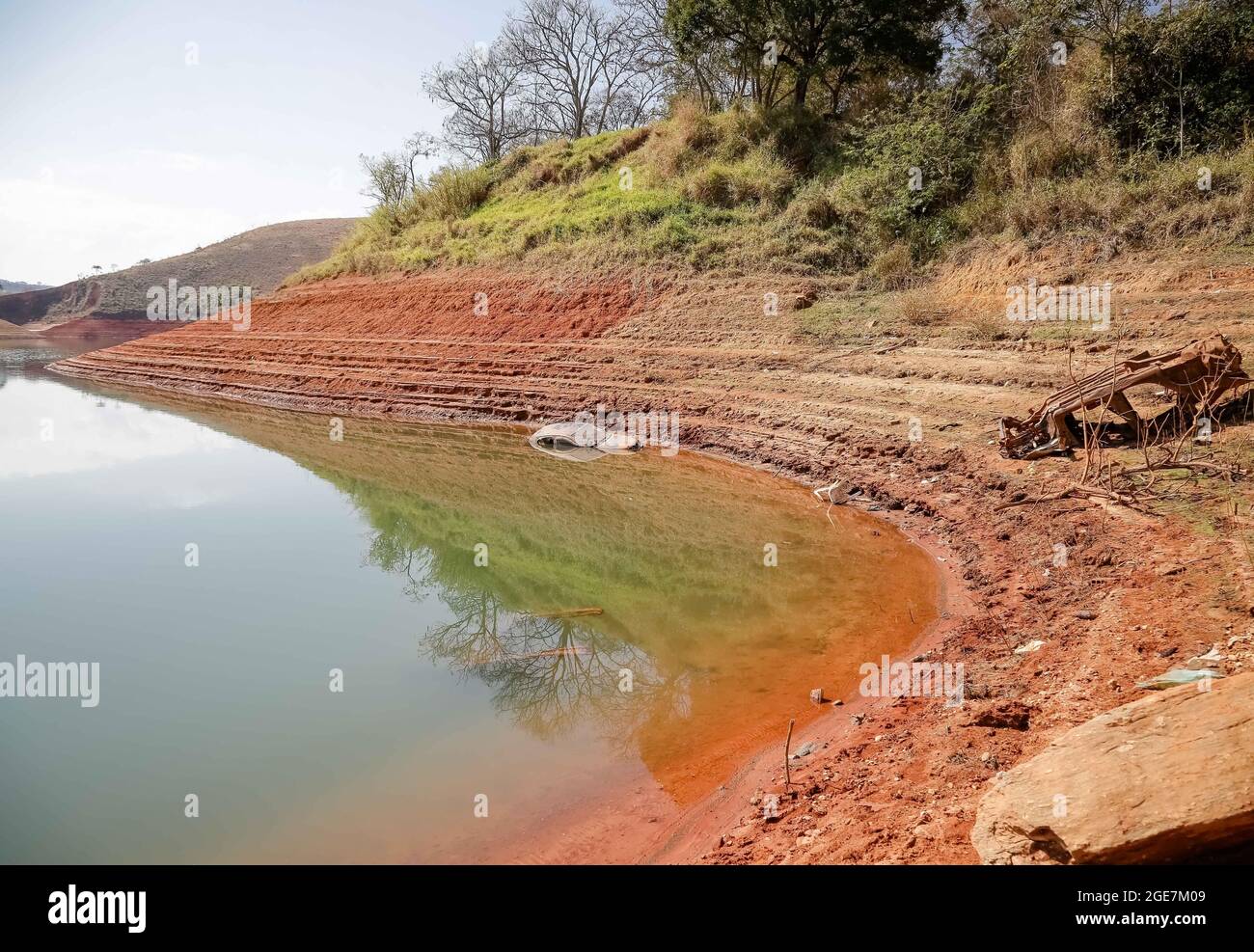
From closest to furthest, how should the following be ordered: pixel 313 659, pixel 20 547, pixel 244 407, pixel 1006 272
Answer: pixel 313 659, pixel 20 547, pixel 1006 272, pixel 244 407

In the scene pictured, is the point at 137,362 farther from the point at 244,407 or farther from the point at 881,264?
the point at 881,264

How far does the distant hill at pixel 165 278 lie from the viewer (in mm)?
40156

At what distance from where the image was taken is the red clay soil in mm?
3385

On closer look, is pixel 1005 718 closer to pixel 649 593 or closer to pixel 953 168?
pixel 649 593

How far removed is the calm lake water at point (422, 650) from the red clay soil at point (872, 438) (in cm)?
51

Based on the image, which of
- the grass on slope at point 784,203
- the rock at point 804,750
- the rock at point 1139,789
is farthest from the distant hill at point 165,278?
the rock at point 1139,789

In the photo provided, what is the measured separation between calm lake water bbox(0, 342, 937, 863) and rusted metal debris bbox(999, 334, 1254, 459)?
158cm

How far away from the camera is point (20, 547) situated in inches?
312

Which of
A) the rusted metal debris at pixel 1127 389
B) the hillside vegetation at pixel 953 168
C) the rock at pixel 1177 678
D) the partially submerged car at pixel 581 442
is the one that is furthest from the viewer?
the partially submerged car at pixel 581 442

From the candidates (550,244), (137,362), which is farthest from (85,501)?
(137,362)

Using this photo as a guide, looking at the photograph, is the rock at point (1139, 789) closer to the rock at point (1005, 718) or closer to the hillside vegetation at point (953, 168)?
the rock at point (1005, 718)

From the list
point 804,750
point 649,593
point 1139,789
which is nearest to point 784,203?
point 649,593
